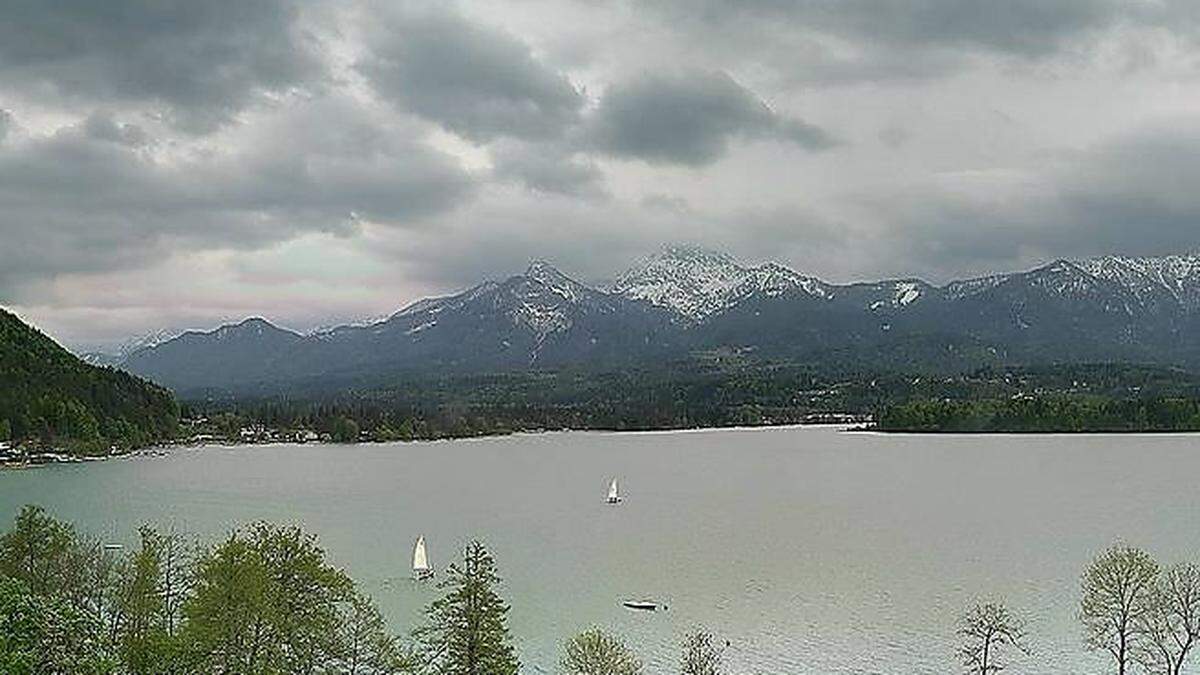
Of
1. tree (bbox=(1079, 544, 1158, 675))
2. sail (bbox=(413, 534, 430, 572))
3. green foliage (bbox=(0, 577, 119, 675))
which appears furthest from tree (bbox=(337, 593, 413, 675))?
sail (bbox=(413, 534, 430, 572))

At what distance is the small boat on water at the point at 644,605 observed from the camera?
5253cm

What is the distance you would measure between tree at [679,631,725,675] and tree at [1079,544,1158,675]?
41.0 feet

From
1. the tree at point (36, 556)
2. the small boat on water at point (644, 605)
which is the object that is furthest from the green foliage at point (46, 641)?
the small boat on water at point (644, 605)

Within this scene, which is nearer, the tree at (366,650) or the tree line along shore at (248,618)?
the tree line along shore at (248,618)

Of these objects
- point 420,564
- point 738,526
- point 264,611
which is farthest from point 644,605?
point 738,526

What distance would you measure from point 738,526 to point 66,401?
10184cm

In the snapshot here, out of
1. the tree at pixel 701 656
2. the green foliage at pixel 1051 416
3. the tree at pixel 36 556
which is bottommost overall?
the tree at pixel 701 656

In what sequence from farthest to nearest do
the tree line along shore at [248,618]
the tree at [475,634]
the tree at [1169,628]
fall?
1. the tree at [1169,628]
2. the tree at [475,634]
3. the tree line along shore at [248,618]

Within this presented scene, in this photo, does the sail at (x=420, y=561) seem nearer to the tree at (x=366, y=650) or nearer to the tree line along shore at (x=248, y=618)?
the tree line along shore at (x=248, y=618)

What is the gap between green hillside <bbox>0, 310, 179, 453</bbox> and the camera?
139875 mm

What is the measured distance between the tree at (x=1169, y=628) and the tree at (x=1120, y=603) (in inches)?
12.7

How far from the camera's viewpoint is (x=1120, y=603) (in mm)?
38438

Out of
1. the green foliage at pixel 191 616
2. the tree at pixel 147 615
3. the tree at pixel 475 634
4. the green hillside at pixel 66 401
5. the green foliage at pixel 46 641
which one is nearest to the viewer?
the green foliage at pixel 46 641

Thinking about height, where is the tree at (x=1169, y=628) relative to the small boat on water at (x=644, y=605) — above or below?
above
